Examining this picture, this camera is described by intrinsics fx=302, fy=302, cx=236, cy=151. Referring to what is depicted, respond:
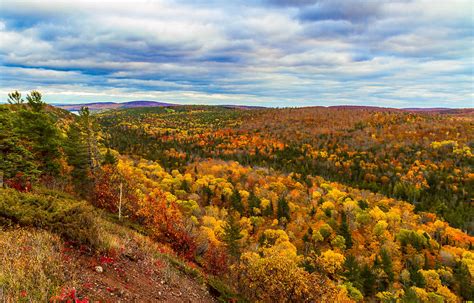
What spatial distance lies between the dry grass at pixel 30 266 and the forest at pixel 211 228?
0.05 meters

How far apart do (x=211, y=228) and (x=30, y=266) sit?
227 ft

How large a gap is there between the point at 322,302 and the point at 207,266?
11186 mm

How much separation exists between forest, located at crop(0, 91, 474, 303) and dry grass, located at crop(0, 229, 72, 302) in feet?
0.17

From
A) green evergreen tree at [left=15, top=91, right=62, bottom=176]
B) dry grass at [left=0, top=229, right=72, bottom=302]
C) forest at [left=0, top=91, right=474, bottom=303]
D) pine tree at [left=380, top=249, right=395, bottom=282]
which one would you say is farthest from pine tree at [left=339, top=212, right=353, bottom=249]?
dry grass at [left=0, top=229, right=72, bottom=302]

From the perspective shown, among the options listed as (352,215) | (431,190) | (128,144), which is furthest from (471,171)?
(128,144)

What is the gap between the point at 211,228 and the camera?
7775cm

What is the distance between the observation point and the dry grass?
9336 mm

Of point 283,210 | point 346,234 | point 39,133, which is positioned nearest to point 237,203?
point 283,210

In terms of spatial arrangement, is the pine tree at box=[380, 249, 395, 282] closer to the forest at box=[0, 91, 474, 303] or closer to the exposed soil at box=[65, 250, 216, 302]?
the forest at box=[0, 91, 474, 303]

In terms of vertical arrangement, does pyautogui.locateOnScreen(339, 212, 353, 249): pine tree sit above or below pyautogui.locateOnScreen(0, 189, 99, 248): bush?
below

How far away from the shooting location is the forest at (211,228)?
13.4 metres

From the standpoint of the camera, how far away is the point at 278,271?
18.8 meters

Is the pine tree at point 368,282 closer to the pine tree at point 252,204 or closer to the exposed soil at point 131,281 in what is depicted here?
the pine tree at point 252,204

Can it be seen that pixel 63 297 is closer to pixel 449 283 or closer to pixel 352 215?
pixel 449 283
